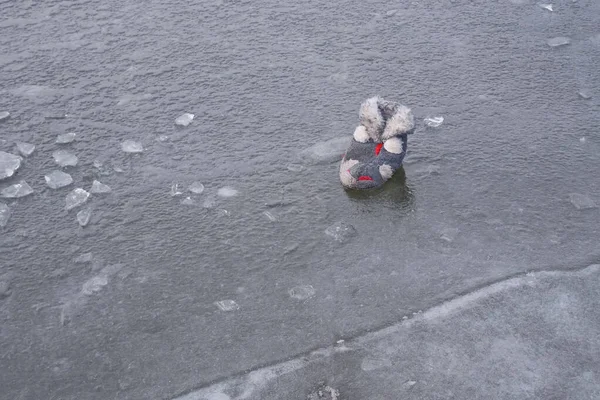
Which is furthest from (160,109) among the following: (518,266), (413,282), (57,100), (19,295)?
(518,266)

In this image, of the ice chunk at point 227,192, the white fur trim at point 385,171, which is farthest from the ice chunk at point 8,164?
the white fur trim at point 385,171

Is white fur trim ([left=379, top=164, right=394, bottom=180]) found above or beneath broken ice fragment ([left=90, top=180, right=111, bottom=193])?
above

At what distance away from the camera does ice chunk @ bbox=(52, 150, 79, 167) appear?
598 cm

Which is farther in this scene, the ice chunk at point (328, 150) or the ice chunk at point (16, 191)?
the ice chunk at point (328, 150)

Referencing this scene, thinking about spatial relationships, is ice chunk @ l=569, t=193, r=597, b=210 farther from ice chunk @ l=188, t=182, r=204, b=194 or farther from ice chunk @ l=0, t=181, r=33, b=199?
ice chunk @ l=0, t=181, r=33, b=199

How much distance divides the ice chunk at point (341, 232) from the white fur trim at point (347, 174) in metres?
0.43

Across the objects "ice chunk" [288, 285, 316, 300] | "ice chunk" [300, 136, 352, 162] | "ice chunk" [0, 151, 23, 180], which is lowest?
"ice chunk" [288, 285, 316, 300]

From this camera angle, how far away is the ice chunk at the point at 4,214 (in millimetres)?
5410

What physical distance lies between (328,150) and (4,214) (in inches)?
113

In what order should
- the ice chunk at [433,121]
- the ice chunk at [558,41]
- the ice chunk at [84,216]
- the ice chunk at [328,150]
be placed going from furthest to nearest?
the ice chunk at [558,41] < the ice chunk at [433,121] < the ice chunk at [328,150] < the ice chunk at [84,216]

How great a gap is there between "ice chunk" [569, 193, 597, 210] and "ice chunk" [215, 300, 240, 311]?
2.98 m

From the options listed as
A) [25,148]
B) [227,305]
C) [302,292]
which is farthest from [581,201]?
[25,148]

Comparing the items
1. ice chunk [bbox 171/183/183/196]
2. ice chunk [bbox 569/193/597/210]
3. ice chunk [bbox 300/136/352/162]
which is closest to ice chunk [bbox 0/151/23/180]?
ice chunk [bbox 171/183/183/196]

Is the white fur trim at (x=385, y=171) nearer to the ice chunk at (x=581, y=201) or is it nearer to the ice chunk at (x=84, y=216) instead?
the ice chunk at (x=581, y=201)
